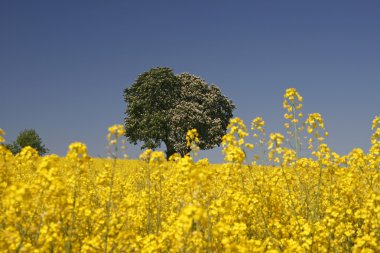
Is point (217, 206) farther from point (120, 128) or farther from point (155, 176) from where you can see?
point (155, 176)

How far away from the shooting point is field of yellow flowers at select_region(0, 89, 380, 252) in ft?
18.0

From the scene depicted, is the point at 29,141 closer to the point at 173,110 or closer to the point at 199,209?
the point at 173,110

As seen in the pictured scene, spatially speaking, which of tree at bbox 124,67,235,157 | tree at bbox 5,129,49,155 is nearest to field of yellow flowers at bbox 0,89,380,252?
tree at bbox 124,67,235,157

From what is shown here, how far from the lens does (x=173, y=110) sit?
41625mm

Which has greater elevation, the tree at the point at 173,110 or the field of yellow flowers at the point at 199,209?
the tree at the point at 173,110

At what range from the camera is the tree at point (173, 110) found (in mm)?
40844

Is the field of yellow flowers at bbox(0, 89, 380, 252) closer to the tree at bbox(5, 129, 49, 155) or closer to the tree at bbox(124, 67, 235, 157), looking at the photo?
the tree at bbox(124, 67, 235, 157)

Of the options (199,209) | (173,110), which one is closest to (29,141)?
(173,110)

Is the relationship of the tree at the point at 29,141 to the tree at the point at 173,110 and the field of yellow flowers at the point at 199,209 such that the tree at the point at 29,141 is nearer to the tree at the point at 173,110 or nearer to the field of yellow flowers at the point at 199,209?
the tree at the point at 173,110

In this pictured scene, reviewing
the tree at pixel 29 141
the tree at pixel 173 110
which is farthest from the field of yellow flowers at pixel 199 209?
the tree at pixel 29 141

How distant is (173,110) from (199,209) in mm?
37489

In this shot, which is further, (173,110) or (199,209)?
(173,110)

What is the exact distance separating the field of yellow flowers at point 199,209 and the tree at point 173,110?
98.2 feet

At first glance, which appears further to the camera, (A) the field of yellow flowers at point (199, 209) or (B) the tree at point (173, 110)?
(B) the tree at point (173, 110)
